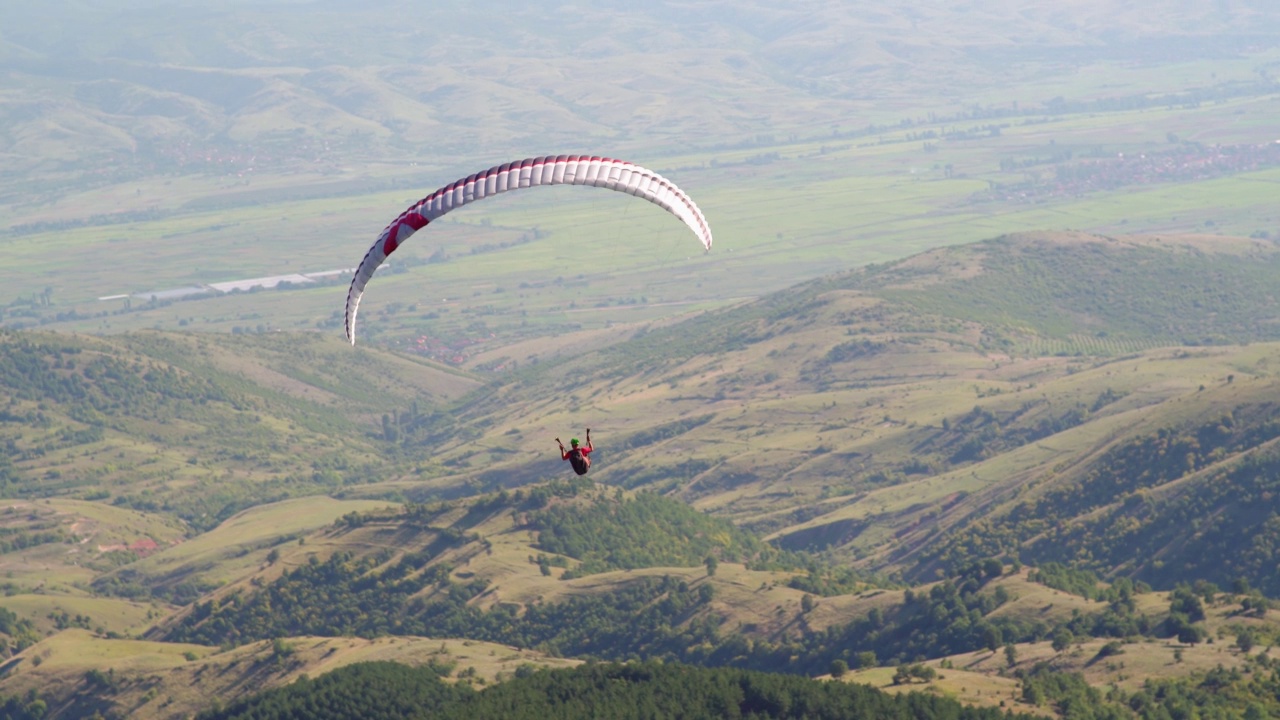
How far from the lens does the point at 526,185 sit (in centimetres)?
8275

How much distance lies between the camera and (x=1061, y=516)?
195625 mm

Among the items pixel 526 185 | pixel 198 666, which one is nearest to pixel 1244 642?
pixel 526 185

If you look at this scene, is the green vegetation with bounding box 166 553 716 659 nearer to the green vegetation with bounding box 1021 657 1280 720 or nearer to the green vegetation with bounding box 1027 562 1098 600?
the green vegetation with bounding box 1027 562 1098 600

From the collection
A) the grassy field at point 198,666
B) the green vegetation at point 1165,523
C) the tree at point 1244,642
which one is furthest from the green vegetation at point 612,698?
the green vegetation at point 1165,523

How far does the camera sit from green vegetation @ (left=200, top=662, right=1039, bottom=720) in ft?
409

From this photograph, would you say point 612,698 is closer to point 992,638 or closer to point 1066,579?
point 992,638

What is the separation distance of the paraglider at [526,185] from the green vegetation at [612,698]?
49213 millimetres

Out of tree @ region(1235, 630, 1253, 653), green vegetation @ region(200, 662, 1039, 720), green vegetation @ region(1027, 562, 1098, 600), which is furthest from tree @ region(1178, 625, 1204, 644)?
green vegetation @ region(200, 662, 1039, 720)

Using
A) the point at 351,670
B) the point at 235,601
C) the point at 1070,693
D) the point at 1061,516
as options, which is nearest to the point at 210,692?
the point at 351,670

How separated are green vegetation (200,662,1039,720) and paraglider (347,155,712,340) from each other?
1938 inches

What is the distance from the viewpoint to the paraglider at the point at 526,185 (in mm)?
84625

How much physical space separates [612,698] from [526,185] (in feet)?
193

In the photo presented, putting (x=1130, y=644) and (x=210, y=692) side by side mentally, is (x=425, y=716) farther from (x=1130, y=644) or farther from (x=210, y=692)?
(x=1130, y=644)

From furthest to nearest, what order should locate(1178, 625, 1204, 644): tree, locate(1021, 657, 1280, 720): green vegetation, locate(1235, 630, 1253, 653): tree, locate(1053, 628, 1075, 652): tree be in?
locate(1053, 628, 1075, 652): tree < locate(1178, 625, 1204, 644): tree < locate(1235, 630, 1253, 653): tree < locate(1021, 657, 1280, 720): green vegetation
